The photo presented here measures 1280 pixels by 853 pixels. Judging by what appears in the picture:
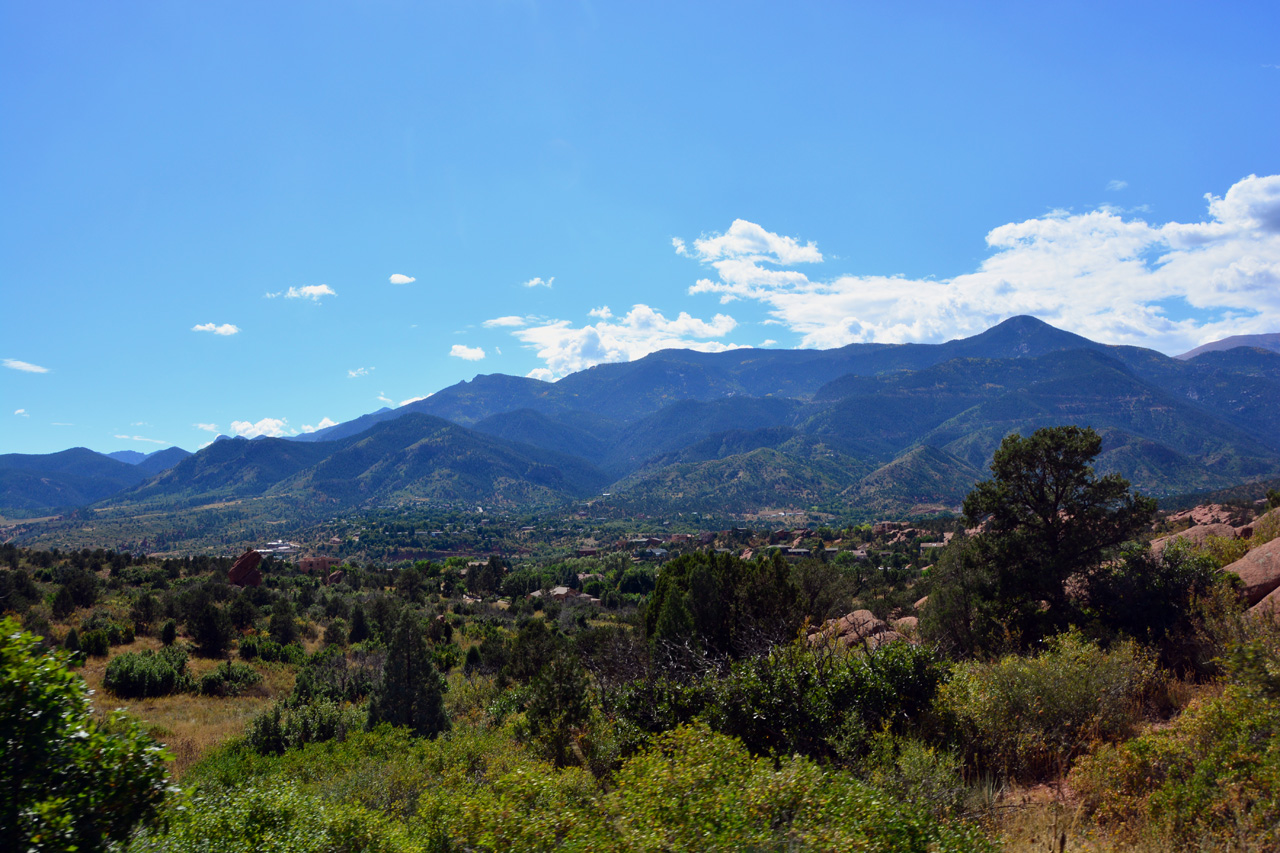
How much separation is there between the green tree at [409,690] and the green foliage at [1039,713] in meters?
15.4

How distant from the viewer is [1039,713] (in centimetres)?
907

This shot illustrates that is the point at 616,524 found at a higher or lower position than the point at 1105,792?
lower

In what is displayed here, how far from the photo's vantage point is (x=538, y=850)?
5.77 m

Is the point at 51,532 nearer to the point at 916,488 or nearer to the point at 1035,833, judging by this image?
the point at 1035,833

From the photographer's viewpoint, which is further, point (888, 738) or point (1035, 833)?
point (888, 738)

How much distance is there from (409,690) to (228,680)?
11.2 meters

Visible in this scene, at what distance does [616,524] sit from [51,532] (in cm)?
13786

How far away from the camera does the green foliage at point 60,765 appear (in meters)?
4.50

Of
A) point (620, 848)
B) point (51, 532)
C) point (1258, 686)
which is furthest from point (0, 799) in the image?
point (51, 532)

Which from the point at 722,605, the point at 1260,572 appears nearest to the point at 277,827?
the point at 722,605

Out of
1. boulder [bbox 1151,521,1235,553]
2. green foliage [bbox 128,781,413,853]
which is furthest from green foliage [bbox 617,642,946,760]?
boulder [bbox 1151,521,1235,553]

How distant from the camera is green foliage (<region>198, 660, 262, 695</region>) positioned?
2330 cm

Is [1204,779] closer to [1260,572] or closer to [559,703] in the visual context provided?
[1260,572]

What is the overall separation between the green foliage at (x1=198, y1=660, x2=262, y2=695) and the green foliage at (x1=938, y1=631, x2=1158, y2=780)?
26410 mm
